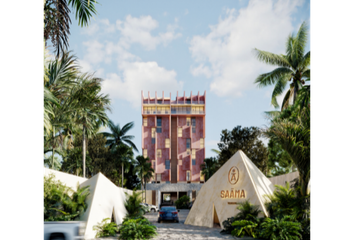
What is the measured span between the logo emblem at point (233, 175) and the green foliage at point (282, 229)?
13.1 feet

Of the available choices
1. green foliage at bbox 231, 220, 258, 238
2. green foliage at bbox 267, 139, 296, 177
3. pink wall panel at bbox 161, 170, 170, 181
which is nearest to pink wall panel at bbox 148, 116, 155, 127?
pink wall panel at bbox 161, 170, 170, 181

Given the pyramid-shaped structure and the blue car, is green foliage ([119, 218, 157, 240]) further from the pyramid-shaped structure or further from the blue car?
the blue car

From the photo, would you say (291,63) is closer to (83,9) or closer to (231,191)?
(231,191)

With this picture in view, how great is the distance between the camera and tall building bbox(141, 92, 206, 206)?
6456cm

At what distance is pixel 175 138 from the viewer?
2623 inches

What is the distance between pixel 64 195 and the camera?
15.8 m

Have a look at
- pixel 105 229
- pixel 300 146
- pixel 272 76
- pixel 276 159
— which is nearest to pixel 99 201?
pixel 105 229

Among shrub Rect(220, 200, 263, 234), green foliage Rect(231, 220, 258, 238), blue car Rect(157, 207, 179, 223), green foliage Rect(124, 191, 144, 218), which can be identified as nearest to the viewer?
green foliage Rect(231, 220, 258, 238)

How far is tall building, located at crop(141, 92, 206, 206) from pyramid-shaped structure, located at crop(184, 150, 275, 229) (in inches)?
1756

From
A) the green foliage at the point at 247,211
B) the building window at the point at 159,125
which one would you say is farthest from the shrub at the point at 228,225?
the building window at the point at 159,125

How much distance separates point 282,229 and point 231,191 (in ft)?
16.1
